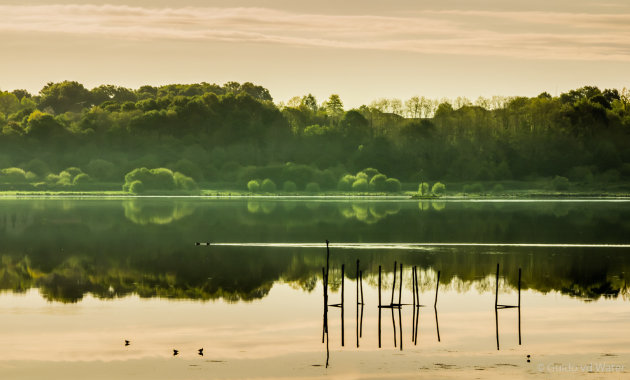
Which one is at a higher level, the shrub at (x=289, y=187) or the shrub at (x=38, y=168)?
the shrub at (x=38, y=168)

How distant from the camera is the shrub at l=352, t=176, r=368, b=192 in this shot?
7193 inches

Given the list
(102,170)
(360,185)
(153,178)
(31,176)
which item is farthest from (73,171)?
(360,185)

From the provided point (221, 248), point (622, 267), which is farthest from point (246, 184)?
point (622, 267)

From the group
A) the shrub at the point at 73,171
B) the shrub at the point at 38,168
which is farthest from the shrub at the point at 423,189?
the shrub at the point at 38,168

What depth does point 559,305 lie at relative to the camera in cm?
3638

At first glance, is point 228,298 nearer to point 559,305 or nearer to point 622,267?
point 559,305

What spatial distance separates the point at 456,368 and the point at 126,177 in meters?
161

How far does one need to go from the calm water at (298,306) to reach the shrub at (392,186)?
11084 cm

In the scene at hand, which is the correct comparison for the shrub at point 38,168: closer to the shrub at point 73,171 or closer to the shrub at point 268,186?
the shrub at point 73,171

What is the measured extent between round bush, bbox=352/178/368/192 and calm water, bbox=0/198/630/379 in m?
113

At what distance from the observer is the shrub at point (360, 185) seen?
182712 mm

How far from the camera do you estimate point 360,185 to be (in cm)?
18425

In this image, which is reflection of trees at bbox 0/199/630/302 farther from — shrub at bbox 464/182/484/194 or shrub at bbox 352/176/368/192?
shrub at bbox 464/182/484/194

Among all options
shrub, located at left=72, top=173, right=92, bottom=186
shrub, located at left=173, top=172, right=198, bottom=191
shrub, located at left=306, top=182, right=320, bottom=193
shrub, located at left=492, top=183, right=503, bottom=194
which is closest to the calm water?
shrub, located at left=492, top=183, right=503, bottom=194
